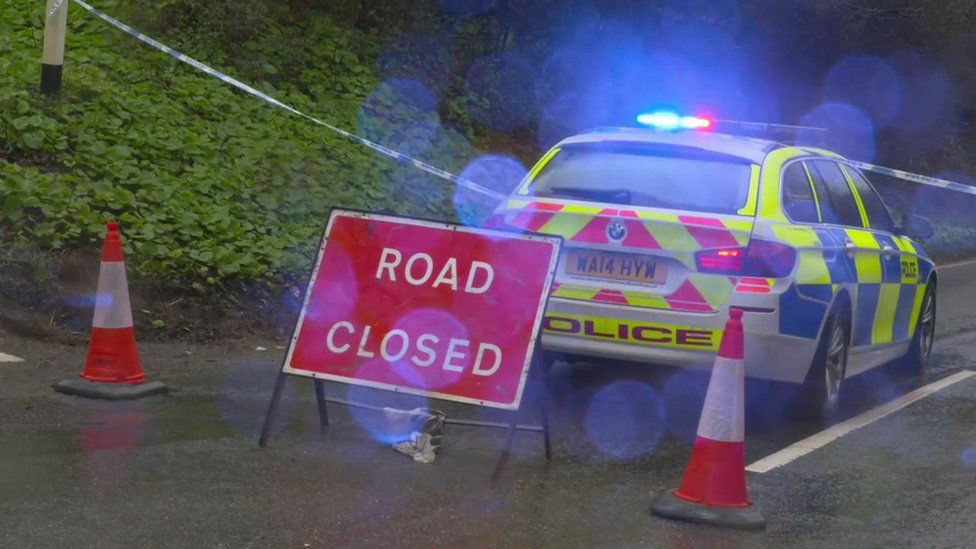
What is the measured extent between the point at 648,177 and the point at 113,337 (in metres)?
3.04

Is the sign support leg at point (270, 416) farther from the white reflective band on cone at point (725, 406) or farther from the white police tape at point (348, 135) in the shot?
the white police tape at point (348, 135)

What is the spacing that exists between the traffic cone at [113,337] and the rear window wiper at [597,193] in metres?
2.41

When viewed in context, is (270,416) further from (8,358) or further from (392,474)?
(8,358)

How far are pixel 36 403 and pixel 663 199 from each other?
3441 mm

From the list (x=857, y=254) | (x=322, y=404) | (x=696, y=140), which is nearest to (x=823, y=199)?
(x=857, y=254)

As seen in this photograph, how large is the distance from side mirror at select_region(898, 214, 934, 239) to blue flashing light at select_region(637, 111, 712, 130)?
6.24 ft

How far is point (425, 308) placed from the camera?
250 inches

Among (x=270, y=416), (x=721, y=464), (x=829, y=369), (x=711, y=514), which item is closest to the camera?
(x=711, y=514)

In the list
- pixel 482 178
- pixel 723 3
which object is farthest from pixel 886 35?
pixel 482 178

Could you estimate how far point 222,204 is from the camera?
10.8 metres

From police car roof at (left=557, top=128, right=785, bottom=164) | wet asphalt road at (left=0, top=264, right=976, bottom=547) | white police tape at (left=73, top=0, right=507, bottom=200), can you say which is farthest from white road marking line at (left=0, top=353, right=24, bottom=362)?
white police tape at (left=73, top=0, right=507, bottom=200)

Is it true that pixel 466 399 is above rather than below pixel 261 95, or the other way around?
below

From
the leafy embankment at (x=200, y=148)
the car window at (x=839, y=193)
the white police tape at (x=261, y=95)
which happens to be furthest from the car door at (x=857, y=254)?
the white police tape at (x=261, y=95)

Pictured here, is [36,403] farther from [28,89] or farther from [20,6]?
[20,6]
